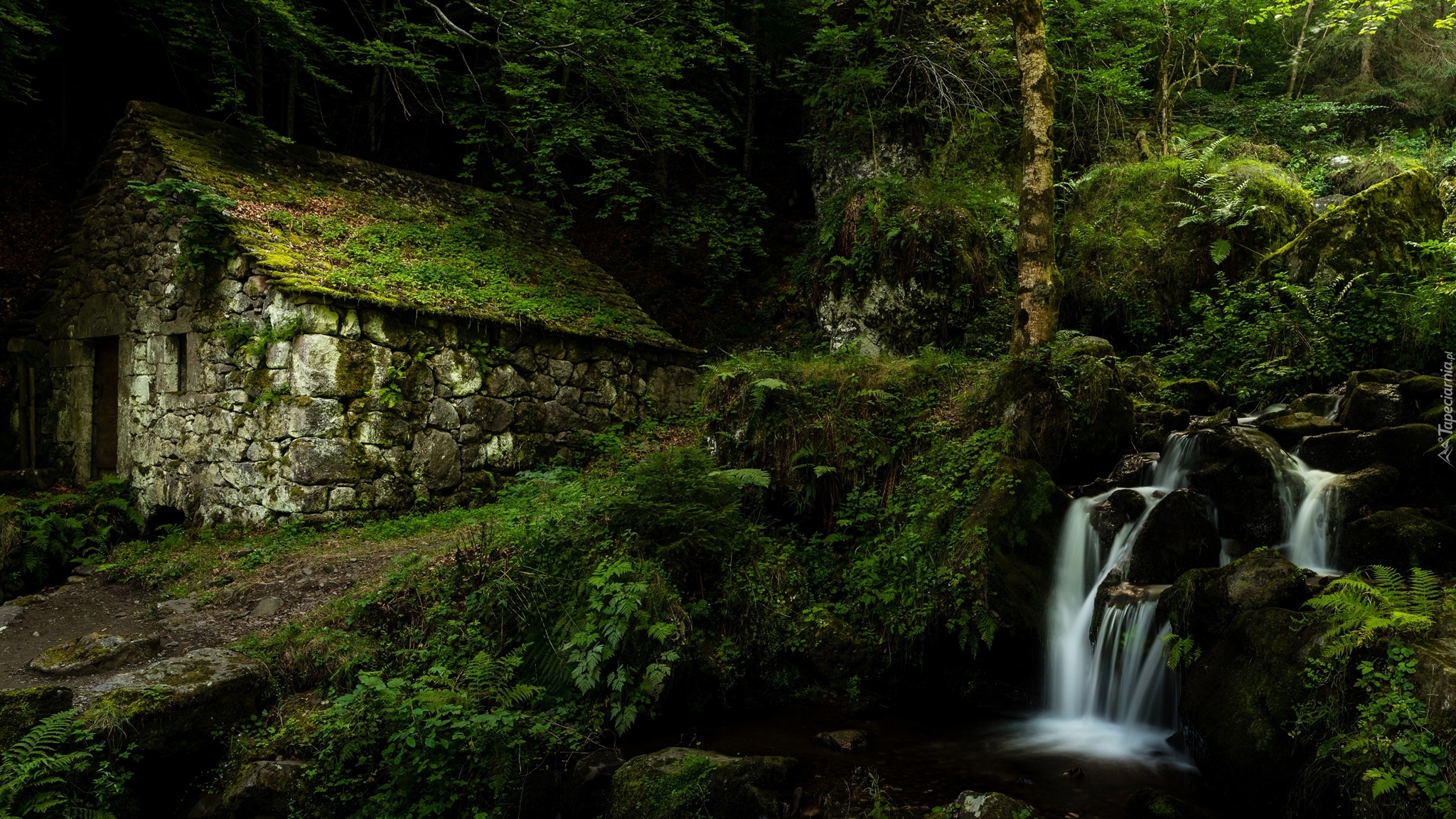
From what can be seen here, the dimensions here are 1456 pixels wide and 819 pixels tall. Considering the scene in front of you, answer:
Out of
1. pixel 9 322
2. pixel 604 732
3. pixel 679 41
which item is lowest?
pixel 604 732

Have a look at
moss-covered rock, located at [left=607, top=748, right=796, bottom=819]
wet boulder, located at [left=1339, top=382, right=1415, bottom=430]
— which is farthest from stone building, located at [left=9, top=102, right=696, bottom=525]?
wet boulder, located at [left=1339, top=382, right=1415, bottom=430]

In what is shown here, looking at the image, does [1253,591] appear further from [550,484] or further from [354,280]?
[354,280]

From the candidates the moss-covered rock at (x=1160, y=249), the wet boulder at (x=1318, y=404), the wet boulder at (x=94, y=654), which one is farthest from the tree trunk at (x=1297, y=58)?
the wet boulder at (x=94, y=654)

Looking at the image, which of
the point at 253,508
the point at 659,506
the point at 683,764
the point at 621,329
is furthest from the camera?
the point at 621,329

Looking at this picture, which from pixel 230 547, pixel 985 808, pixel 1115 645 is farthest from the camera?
pixel 230 547

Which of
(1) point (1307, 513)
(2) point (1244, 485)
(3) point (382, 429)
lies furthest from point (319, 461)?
(1) point (1307, 513)

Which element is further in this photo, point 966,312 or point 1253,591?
Result: point 966,312

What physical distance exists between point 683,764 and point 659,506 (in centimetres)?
246

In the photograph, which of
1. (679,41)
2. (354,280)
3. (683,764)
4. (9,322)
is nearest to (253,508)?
(354,280)

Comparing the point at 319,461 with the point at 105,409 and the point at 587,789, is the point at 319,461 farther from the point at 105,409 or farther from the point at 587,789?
the point at 587,789

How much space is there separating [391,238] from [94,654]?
6549 mm

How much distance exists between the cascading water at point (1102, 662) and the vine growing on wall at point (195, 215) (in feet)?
31.5

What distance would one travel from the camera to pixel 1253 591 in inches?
190

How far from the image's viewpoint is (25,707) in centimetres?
466
